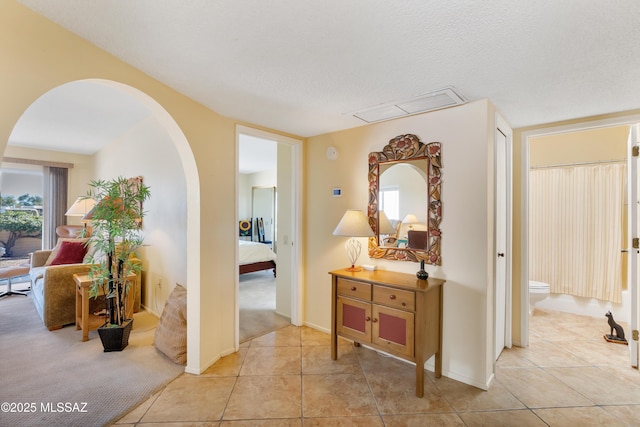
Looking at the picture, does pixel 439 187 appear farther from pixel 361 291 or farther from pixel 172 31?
pixel 172 31

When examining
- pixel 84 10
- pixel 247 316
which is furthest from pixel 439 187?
pixel 247 316

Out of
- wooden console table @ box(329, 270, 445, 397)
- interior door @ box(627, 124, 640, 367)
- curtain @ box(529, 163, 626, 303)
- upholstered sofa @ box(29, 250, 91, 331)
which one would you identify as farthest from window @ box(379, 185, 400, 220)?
upholstered sofa @ box(29, 250, 91, 331)

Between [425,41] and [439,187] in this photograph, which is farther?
[439,187]

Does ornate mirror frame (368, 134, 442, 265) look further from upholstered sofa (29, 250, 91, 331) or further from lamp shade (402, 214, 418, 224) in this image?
upholstered sofa (29, 250, 91, 331)

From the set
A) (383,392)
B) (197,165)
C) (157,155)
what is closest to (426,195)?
(383,392)

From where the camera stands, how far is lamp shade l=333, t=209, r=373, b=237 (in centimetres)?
260

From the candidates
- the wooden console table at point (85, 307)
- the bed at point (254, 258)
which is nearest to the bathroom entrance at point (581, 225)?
the bed at point (254, 258)

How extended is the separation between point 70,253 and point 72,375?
7.40 feet

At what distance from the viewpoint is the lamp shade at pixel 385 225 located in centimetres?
272

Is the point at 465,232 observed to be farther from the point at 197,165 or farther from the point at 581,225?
the point at 581,225

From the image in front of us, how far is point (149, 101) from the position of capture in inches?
77.4

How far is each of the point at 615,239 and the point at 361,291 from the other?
138 inches

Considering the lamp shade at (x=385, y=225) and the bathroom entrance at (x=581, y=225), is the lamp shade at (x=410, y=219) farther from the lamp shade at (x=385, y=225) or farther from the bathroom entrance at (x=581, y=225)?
the bathroom entrance at (x=581, y=225)

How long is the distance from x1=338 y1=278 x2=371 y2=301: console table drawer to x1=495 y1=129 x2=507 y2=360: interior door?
1.23 m
